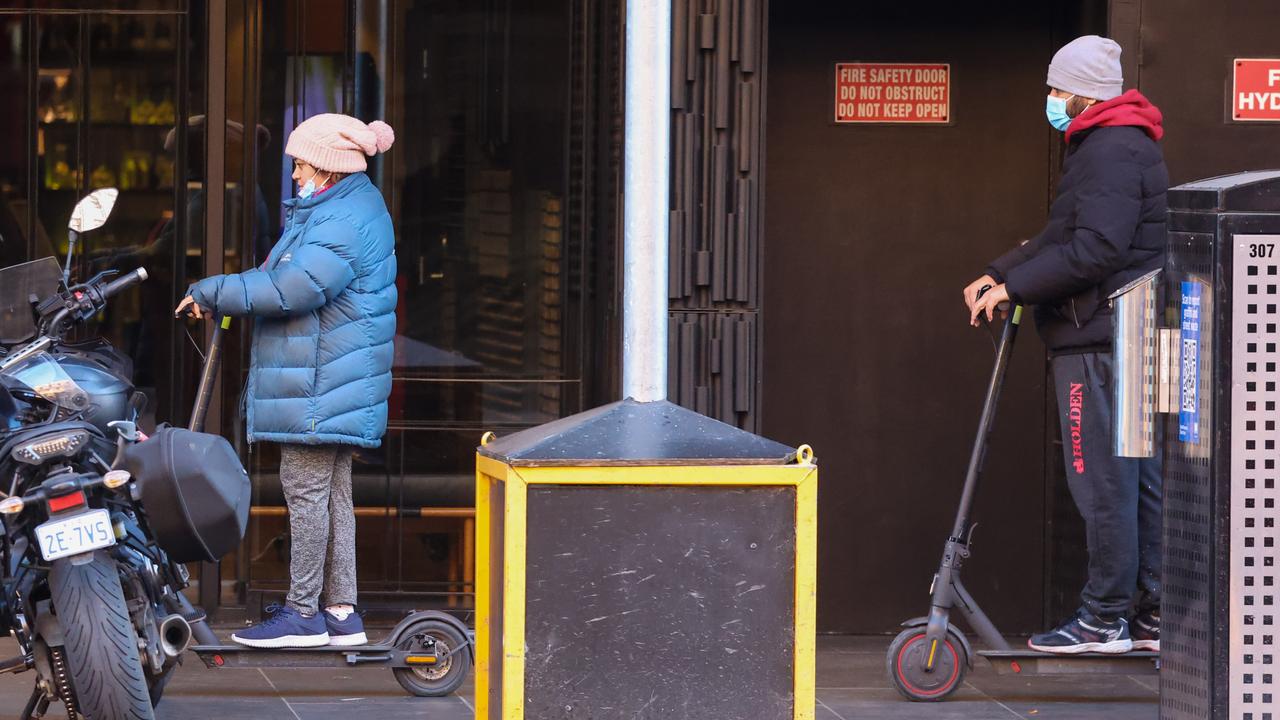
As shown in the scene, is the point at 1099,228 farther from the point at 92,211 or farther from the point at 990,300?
the point at 92,211

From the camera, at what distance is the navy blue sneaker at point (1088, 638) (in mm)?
6469

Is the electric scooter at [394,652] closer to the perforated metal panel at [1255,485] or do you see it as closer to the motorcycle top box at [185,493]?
the motorcycle top box at [185,493]

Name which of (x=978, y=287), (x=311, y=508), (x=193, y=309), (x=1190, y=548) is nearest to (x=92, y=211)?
(x=193, y=309)

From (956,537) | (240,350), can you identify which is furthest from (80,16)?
(956,537)

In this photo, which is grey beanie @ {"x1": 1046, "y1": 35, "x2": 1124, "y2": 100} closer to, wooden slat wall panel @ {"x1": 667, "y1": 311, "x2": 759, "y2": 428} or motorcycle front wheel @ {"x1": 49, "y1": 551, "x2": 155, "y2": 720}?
wooden slat wall panel @ {"x1": 667, "y1": 311, "x2": 759, "y2": 428}

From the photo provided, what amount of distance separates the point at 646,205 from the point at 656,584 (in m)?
0.87

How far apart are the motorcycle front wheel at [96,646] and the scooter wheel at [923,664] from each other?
257 cm

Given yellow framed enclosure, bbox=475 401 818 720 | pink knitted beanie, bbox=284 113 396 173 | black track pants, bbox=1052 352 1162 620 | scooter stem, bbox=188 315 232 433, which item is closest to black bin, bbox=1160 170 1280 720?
yellow framed enclosure, bbox=475 401 818 720

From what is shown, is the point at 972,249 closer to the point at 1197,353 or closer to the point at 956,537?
the point at 956,537

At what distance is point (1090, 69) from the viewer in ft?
21.4

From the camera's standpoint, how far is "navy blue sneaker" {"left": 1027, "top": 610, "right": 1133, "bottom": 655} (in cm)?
647

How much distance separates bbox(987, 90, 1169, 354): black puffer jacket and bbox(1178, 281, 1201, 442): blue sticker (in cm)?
177

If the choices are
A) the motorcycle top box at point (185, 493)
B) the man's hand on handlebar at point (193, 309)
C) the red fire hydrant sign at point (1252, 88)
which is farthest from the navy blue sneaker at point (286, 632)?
the red fire hydrant sign at point (1252, 88)

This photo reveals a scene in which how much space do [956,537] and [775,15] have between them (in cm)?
250
